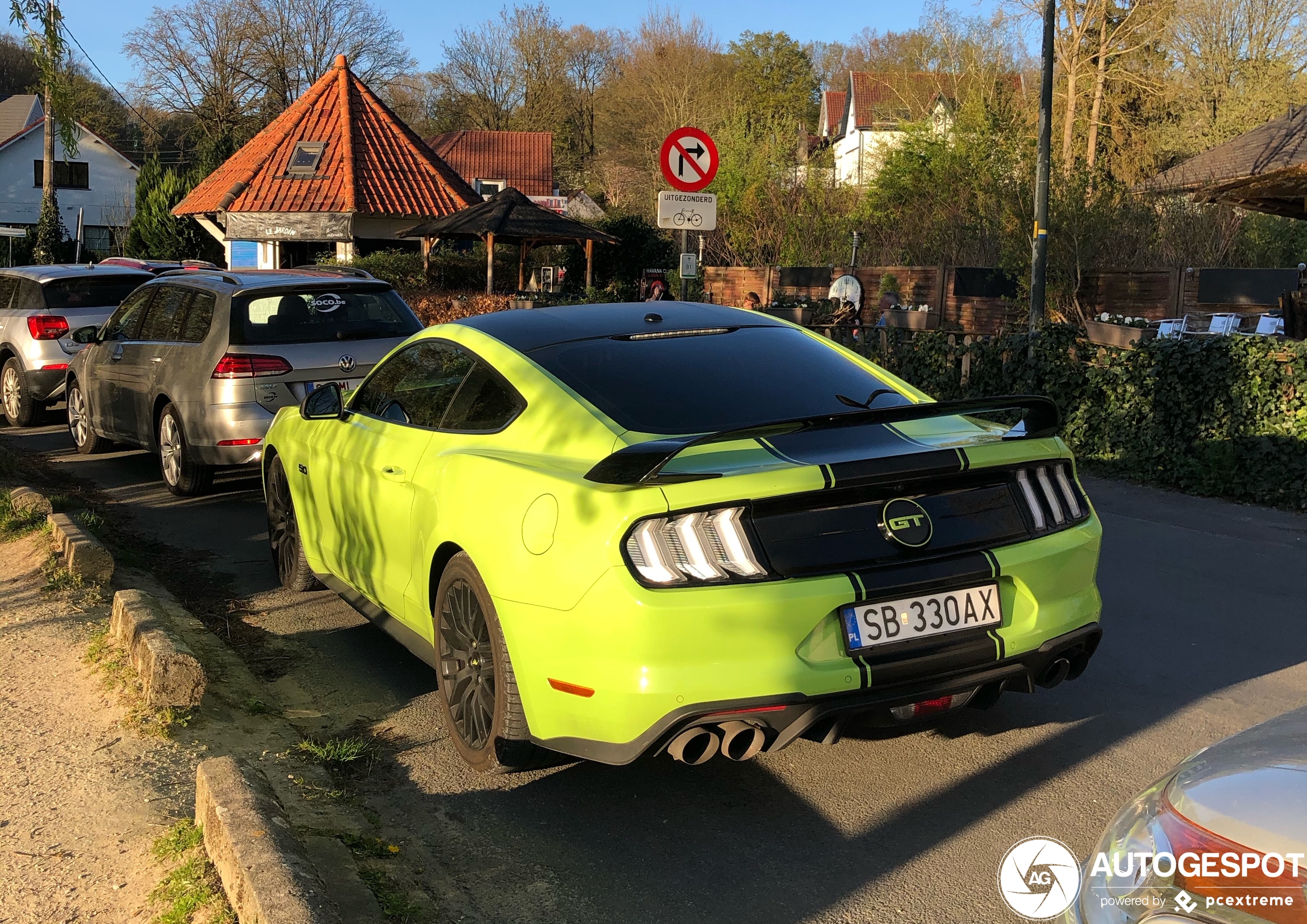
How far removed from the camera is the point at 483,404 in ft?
15.4

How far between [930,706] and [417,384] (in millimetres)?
2585

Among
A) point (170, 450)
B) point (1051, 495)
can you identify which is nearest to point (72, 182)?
point (170, 450)

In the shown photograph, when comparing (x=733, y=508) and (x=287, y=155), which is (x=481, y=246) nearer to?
(x=287, y=155)

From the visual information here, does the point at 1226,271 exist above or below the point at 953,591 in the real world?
above

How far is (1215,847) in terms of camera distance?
198 cm

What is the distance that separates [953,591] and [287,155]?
3252 cm

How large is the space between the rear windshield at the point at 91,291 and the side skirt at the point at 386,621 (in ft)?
29.7

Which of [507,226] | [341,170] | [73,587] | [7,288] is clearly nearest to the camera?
[73,587]

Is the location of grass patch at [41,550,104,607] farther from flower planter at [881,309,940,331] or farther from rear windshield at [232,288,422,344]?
flower planter at [881,309,940,331]

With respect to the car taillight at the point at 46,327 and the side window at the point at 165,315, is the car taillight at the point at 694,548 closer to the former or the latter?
the side window at the point at 165,315

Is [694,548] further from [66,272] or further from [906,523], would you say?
[66,272]

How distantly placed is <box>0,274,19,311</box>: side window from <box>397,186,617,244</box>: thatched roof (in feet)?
40.1

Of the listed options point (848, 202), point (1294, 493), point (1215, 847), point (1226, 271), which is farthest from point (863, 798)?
point (848, 202)

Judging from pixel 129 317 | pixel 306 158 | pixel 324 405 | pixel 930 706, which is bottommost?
pixel 930 706
